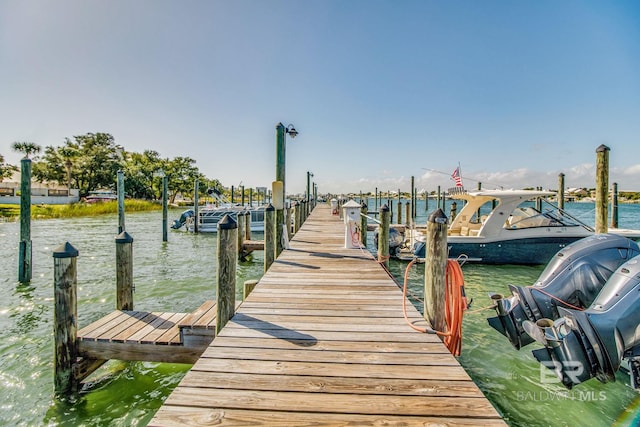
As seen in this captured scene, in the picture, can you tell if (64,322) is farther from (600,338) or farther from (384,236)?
(600,338)

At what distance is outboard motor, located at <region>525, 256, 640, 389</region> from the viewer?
10.5 feet

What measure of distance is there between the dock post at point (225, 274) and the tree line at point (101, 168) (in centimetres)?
4591

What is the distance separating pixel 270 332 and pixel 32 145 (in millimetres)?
66566

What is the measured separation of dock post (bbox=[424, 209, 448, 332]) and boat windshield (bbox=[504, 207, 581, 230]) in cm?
952

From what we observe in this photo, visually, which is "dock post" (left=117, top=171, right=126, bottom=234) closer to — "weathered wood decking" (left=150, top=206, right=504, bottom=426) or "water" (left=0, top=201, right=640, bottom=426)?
"water" (left=0, top=201, right=640, bottom=426)

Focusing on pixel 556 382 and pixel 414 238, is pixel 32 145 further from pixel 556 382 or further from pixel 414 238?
pixel 556 382

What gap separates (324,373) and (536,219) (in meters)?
11.6

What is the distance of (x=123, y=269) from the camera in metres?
4.70

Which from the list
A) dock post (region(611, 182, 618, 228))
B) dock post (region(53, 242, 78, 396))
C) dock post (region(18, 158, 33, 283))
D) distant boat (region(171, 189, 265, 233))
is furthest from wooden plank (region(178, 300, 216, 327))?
dock post (region(611, 182, 618, 228))

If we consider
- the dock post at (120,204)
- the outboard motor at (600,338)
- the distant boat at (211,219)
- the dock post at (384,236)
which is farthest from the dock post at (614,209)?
the dock post at (120,204)

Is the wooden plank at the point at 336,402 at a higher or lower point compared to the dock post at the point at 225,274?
lower

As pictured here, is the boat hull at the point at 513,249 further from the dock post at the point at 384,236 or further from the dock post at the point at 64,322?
the dock post at the point at 64,322

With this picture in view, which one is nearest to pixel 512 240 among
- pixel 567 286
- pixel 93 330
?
pixel 567 286

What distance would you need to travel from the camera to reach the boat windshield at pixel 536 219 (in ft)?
36.4
